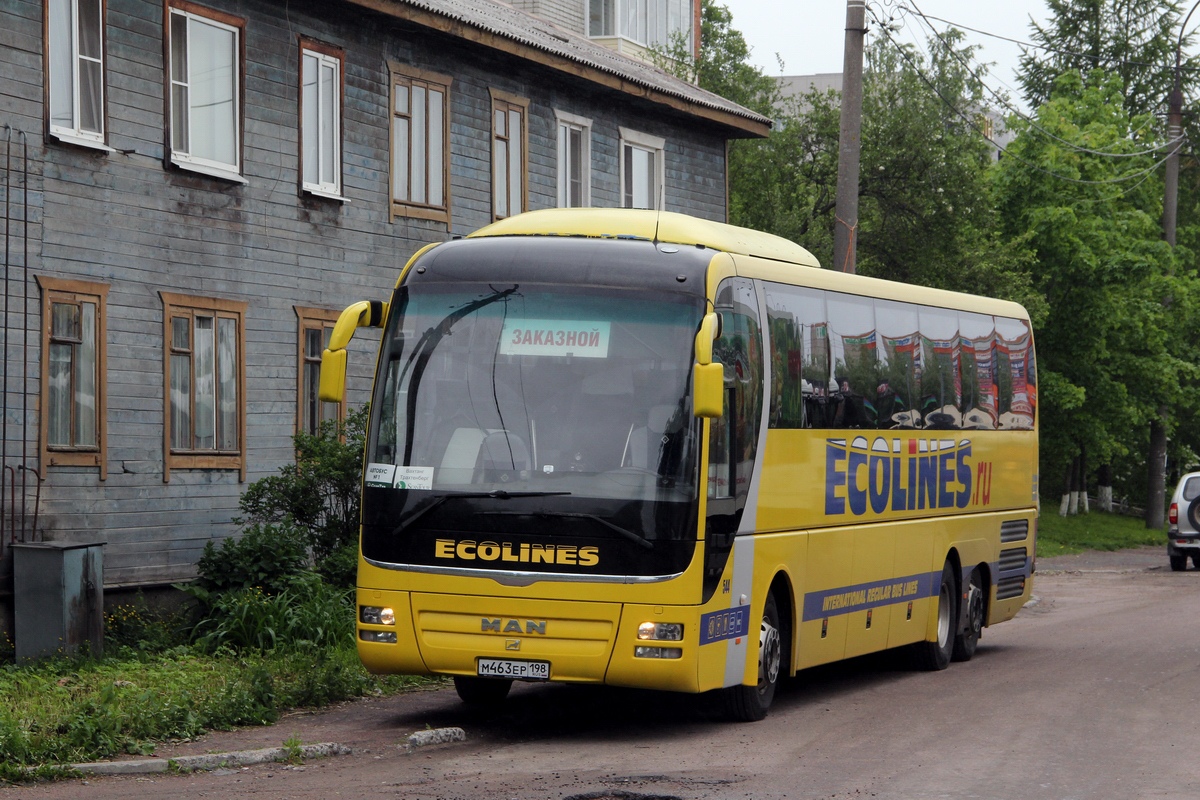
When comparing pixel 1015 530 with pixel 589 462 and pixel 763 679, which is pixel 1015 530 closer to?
pixel 763 679

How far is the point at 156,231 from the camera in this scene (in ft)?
58.1

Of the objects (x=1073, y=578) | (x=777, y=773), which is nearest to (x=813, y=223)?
(x=1073, y=578)

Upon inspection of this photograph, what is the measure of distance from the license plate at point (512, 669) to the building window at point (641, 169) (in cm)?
1544

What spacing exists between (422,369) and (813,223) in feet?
101

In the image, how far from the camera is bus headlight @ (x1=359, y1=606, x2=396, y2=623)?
11.5 metres

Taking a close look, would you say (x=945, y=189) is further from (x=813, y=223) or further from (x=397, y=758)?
(x=397, y=758)

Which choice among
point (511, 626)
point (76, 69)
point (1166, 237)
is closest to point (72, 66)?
point (76, 69)

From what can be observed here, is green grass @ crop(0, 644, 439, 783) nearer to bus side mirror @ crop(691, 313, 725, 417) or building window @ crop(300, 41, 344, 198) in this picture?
bus side mirror @ crop(691, 313, 725, 417)

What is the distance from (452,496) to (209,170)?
26.9ft

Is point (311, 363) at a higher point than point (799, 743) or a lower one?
higher

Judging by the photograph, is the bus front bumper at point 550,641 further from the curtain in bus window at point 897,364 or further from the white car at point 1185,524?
the white car at point 1185,524

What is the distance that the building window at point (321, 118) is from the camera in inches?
784

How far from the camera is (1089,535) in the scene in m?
42.2

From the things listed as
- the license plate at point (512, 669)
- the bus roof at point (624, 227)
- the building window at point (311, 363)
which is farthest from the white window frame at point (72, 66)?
the license plate at point (512, 669)
